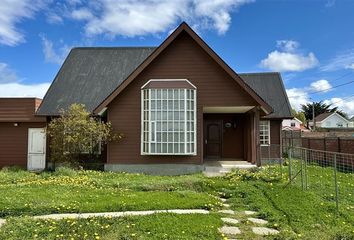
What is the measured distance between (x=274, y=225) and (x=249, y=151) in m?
9.67

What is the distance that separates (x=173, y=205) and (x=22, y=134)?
40.2ft

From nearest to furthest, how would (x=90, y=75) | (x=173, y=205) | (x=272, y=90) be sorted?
(x=173, y=205), (x=90, y=75), (x=272, y=90)

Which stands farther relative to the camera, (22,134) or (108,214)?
(22,134)

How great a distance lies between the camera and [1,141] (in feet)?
57.8

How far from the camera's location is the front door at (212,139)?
18719mm

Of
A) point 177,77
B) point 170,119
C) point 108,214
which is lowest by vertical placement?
point 108,214

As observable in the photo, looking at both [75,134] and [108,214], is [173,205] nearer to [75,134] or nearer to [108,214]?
[108,214]

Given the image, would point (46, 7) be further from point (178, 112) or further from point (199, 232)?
point (199, 232)

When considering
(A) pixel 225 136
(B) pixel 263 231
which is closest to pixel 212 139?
(A) pixel 225 136

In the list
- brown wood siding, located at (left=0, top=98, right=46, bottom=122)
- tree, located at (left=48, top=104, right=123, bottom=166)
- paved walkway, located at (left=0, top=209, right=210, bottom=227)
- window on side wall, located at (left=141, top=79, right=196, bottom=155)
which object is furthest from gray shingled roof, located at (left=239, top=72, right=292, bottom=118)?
paved walkway, located at (left=0, top=209, right=210, bottom=227)

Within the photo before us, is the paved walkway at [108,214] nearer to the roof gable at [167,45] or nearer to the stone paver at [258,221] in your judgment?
the stone paver at [258,221]

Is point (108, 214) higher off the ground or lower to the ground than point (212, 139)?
lower

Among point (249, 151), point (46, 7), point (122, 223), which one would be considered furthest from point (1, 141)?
point (122, 223)

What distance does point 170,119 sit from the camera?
562 inches
